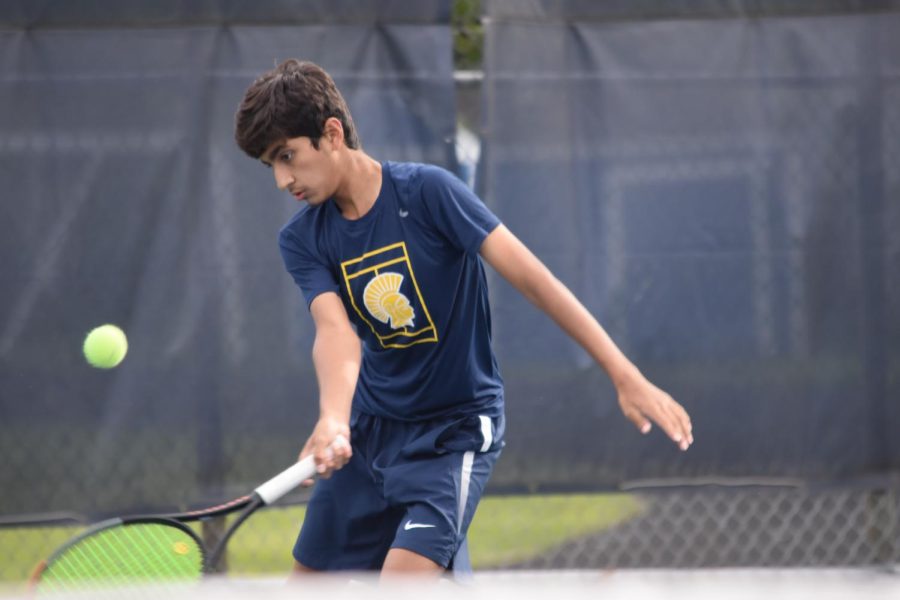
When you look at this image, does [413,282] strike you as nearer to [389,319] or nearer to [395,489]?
[389,319]

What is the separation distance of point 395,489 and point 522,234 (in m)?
1.40

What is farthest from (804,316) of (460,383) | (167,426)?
(167,426)

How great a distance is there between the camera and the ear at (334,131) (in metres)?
2.88

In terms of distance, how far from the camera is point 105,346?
3945 millimetres

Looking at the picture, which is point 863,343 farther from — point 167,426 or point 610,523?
point 167,426

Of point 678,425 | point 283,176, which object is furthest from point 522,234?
point 678,425

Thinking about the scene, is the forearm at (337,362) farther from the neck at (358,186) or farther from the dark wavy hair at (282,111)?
the dark wavy hair at (282,111)

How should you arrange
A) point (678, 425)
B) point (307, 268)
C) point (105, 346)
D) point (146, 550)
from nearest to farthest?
point (678, 425), point (146, 550), point (307, 268), point (105, 346)

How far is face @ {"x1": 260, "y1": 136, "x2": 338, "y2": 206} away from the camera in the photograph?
9.29ft

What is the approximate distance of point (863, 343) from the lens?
4109 millimetres

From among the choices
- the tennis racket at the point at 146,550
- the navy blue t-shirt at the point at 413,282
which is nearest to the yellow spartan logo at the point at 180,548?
the tennis racket at the point at 146,550

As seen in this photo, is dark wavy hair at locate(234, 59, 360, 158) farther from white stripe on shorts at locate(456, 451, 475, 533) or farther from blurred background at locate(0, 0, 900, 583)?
blurred background at locate(0, 0, 900, 583)

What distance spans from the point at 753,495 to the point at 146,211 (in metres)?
2.24

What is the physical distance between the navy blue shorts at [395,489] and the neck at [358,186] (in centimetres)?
54
